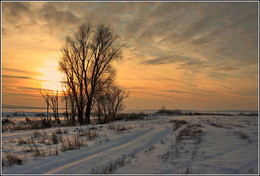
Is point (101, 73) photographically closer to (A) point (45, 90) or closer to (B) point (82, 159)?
(A) point (45, 90)

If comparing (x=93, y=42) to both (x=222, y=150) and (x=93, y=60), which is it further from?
(x=222, y=150)

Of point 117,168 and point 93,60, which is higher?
point 93,60

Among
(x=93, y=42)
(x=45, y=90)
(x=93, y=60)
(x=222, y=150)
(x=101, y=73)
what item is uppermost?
(x=93, y=42)

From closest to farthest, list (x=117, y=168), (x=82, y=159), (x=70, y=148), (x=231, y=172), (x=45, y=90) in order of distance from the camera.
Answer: (x=231, y=172) < (x=117, y=168) < (x=82, y=159) < (x=70, y=148) < (x=45, y=90)

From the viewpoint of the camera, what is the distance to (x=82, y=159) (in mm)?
6309

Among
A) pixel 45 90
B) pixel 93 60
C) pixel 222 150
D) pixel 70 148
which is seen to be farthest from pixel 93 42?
pixel 222 150

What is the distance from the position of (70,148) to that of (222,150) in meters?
5.61

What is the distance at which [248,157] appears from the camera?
19.3 feet

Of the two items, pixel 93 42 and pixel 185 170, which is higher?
pixel 93 42

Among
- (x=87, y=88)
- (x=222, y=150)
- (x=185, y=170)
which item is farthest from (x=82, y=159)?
(x=87, y=88)

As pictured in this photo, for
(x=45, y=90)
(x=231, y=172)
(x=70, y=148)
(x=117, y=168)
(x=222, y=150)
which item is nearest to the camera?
(x=231, y=172)

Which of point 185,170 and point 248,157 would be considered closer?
Result: point 185,170

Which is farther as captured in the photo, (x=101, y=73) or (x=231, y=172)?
(x=101, y=73)

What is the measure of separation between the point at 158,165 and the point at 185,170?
88 centimetres
